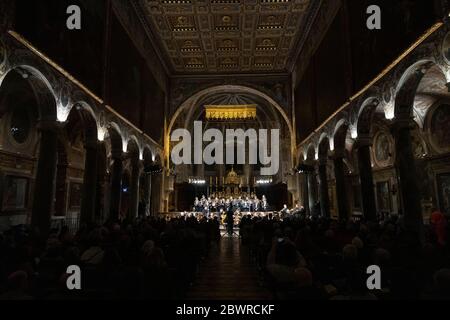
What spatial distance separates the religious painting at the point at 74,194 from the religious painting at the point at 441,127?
19691 mm

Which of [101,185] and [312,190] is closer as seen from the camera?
[312,190]

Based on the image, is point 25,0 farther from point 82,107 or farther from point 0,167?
point 0,167

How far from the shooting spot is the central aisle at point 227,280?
5695 millimetres

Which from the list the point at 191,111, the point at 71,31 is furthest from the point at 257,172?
the point at 71,31

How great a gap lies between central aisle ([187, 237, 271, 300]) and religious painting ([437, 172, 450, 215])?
10.1 meters

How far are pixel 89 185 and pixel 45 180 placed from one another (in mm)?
2299

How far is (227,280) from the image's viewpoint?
6871mm

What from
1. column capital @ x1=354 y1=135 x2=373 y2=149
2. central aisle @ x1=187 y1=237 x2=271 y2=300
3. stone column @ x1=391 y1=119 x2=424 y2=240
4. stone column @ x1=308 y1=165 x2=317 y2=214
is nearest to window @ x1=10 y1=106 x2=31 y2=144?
central aisle @ x1=187 y1=237 x2=271 y2=300

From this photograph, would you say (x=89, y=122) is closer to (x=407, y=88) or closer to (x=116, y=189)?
(x=116, y=189)

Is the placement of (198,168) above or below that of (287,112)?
below

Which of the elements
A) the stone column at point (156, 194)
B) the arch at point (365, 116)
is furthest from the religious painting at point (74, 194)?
the arch at point (365, 116)

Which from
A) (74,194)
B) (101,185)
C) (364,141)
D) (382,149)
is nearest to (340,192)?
(364,141)

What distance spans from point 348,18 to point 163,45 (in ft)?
40.3

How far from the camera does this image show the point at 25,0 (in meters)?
7.25
